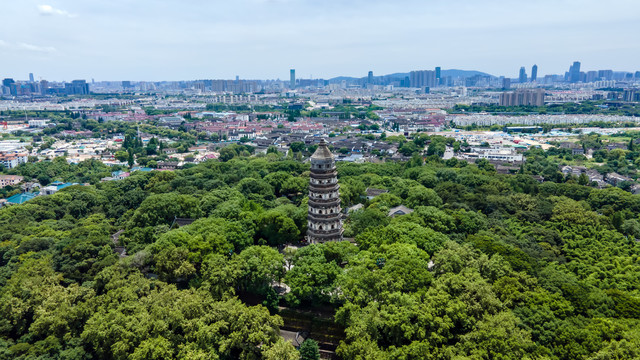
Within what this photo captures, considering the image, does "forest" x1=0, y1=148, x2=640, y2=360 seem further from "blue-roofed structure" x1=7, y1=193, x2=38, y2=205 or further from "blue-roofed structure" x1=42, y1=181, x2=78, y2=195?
"blue-roofed structure" x1=42, y1=181, x2=78, y2=195

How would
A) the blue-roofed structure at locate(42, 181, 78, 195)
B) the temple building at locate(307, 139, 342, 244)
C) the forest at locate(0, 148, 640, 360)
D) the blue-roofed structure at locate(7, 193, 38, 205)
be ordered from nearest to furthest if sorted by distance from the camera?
the forest at locate(0, 148, 640, 360)
the temple building at locate(307, 139, 342, 244)
the blue-roofed structure at locate(7, 193, 38, 205)
the blue-roofed structure at locate(42, 181, 78, 195)

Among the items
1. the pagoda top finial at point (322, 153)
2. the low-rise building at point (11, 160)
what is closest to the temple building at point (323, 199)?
the pagoda top finial at point (322, 153)

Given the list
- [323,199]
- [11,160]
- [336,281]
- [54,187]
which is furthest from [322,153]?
[11,160]

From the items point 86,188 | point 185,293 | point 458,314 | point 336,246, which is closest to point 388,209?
point 336,246

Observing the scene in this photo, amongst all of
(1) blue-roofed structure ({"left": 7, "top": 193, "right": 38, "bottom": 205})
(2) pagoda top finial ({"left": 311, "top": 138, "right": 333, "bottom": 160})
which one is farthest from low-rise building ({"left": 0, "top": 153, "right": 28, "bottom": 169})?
(2) pagoda top finial ({"left": 311, "top": 138, "right": 333, "bottom": 160})

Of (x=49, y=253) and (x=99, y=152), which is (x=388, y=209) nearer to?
(x=49, y=253)

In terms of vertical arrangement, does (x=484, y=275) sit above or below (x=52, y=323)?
above
